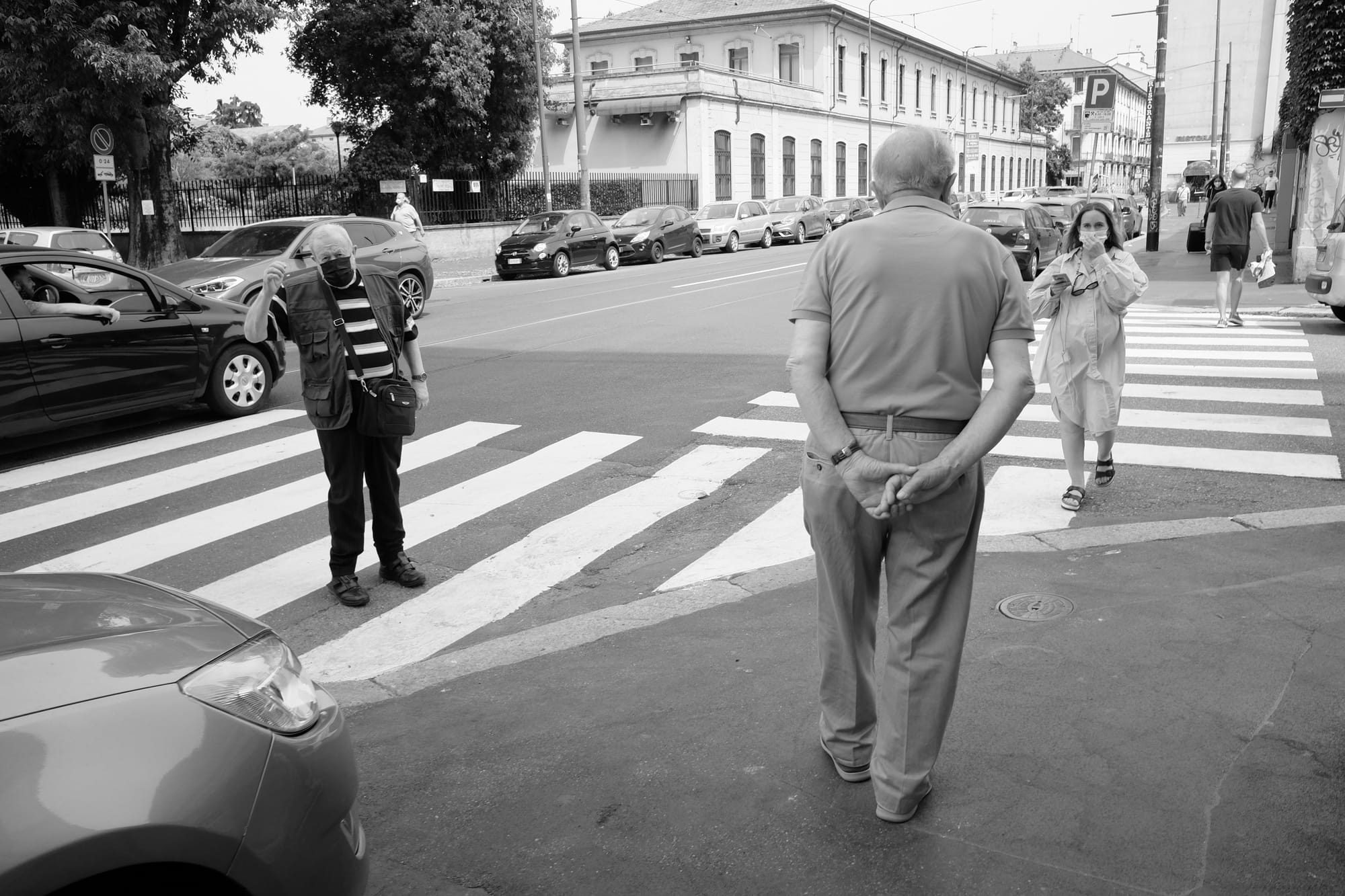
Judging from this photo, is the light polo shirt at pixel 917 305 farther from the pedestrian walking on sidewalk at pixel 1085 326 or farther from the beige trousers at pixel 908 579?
the pedestrian walking on sidewalk at pixel 1085 326

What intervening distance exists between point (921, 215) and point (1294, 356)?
10411mm

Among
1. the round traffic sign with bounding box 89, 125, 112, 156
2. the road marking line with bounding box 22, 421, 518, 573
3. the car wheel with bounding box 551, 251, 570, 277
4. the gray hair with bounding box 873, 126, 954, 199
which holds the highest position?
the round traffic sign with bounding box 89, 125, 112, 156

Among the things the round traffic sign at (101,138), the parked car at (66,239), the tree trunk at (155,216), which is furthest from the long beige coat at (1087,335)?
the tree trunk at (155,216)

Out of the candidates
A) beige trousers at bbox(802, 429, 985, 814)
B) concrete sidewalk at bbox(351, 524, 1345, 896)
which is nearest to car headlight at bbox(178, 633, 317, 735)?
concrete sidewalk at bbox(351, 524, 1345, 896)

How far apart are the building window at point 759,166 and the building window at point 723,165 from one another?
2203mm

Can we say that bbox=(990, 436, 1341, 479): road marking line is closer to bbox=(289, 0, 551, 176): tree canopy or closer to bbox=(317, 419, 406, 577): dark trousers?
bbox=(317, 419, 406, 577): dark trousers

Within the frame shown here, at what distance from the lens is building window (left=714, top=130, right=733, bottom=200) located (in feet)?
159

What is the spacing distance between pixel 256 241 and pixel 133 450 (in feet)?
26.5

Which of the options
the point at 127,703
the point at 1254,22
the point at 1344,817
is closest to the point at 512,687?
the point at 127,703

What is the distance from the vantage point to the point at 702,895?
2.94m

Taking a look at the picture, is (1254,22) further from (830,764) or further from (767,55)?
(830,764)

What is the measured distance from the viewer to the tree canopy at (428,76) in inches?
1262

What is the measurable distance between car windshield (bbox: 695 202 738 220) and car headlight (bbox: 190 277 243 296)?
22498 millimetres

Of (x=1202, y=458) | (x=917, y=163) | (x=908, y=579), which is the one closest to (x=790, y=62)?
(x=1202, y=458)
